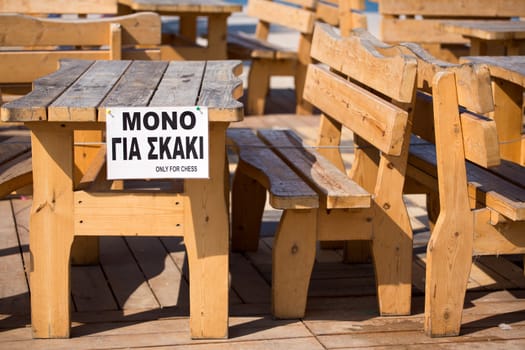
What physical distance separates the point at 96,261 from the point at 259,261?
79 centimetres

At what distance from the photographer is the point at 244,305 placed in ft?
14.1

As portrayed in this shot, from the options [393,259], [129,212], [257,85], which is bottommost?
[257,85]

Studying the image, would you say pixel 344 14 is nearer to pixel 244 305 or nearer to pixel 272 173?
pixel 272 173

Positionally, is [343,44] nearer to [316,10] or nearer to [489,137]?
[489,137]

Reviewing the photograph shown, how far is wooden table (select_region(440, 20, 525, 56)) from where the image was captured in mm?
5832

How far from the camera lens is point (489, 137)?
3.55 metres

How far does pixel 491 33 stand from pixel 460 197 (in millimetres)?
2294

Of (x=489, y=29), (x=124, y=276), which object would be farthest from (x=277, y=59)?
(x=124, y=276)

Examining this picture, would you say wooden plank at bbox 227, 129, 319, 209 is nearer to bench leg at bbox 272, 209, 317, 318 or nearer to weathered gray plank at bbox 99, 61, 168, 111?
bench leg at bbox 272, 209, 317, 318

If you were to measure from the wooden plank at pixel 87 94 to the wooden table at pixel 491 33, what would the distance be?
232cm

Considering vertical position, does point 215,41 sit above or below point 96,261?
above

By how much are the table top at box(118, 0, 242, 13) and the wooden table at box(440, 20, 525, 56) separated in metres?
1.99

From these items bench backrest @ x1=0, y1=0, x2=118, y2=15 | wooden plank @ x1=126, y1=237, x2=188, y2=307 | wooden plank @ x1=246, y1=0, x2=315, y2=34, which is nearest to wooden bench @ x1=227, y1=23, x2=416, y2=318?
wooden plank @ x1=126, y1=237, x2=188, y2=307

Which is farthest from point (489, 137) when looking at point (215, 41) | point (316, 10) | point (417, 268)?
point (316, 10)
